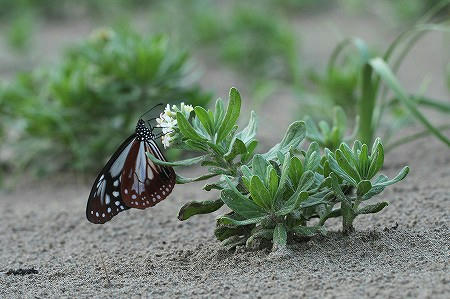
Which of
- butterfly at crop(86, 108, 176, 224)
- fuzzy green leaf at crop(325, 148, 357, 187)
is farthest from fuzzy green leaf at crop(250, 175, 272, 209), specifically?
butterfly at crop(86, 108, 176, 224)

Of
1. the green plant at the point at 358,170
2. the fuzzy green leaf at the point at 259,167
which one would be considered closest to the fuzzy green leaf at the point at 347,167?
the green plant at the point at 358,170

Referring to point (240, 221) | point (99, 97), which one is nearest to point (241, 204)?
point (240, 221)

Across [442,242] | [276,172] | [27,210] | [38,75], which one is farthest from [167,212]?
[38,75]

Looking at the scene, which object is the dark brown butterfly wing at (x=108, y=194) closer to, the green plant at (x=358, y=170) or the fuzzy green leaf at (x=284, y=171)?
the fuzzy green leaf at (x=284, y=171)

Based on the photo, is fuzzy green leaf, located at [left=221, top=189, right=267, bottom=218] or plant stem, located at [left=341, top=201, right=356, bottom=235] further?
plant stem, located at [left=341, top=201, right=356, bottom=235]

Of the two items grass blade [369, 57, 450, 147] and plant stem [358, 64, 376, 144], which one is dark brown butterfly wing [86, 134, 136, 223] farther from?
plant stem [358, 64, 376, 144]

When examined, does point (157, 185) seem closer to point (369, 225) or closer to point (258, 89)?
point (369, 225)
